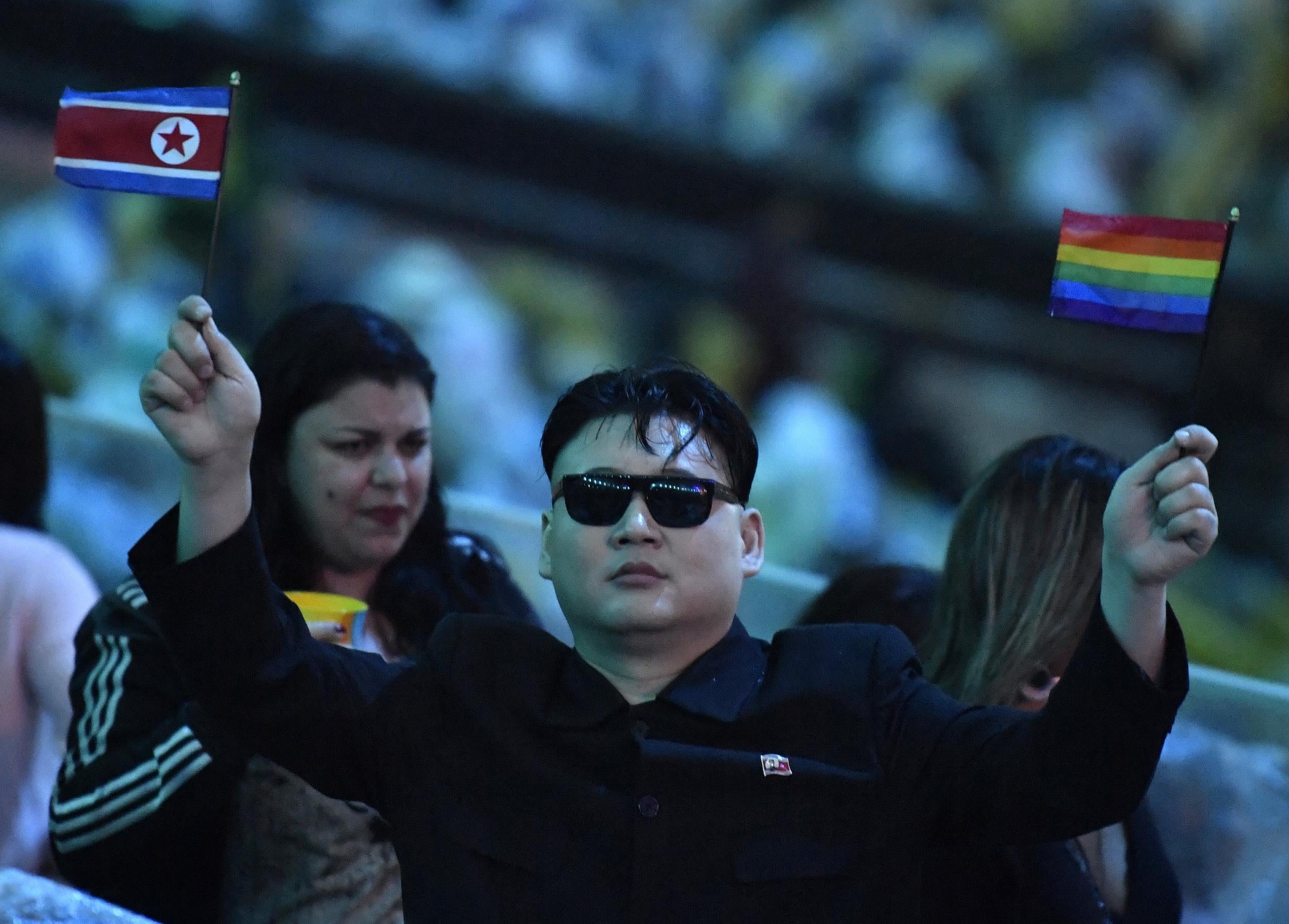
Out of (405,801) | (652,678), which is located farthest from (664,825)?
(405,801)

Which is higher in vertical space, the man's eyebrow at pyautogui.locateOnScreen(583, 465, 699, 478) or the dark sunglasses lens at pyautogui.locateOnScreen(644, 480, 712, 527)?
the man's eyebrow at pyautogui.locateOnScreen(583, 465, 699, 478)

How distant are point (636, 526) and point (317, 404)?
952 millimetres

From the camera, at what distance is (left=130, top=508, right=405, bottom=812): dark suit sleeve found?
A: 166 centimetres

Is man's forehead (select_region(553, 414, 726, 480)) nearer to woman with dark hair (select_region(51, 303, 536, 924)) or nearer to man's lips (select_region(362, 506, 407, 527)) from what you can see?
woman with dark hair (select_region(51, 303, 536, 924))

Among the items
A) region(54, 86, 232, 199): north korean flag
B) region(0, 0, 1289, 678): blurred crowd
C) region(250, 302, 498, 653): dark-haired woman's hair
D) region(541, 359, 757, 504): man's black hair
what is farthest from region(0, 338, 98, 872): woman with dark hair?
region(0, 0, 1289, 678): blurred crowd

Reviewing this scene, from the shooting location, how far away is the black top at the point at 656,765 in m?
1.64

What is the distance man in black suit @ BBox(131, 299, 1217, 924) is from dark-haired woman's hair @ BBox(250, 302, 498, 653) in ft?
2.32

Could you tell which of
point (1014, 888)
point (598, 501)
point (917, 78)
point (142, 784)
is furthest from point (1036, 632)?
point (917, 78)

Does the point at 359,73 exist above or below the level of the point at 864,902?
above

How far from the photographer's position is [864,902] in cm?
167

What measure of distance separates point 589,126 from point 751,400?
121 centimetres

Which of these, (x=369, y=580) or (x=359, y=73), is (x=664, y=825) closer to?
(x=369, y=580)

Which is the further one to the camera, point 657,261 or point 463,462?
point 657,261

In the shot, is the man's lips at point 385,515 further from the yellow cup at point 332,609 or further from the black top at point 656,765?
the black top at point 656,765
